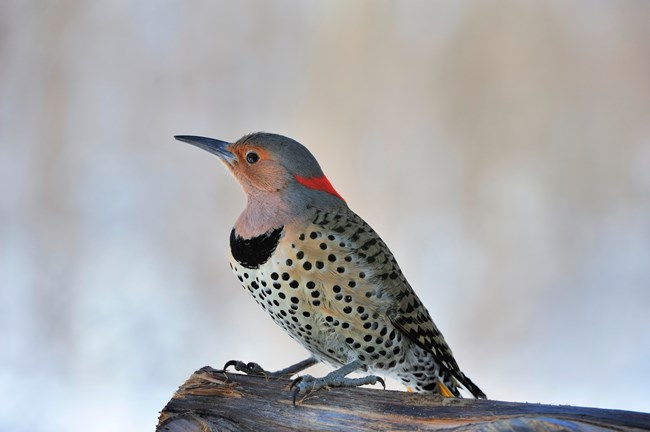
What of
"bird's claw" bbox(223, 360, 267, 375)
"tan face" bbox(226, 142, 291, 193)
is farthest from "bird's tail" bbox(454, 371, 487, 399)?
"tan face" bbox(226, 142, 291, 193)

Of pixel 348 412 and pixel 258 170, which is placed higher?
pixel 258 170

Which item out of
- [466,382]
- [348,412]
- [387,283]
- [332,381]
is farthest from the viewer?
[466,382]

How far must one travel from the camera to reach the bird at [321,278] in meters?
1.66

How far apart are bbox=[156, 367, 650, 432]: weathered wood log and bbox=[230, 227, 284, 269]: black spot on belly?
255mm

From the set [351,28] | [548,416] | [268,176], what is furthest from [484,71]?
[548,416]

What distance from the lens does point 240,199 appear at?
2809mm

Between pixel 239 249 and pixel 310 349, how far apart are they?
0.30m

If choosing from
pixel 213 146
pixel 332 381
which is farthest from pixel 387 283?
pixel 213 146

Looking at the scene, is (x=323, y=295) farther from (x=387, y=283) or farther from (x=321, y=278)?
(x=387, y=283)

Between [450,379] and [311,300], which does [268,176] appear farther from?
[450,379]

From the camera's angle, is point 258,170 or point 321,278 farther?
point 258,170

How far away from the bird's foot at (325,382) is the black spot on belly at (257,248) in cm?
28

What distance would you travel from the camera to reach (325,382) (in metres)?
1.59

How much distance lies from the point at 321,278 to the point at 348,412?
304mm
